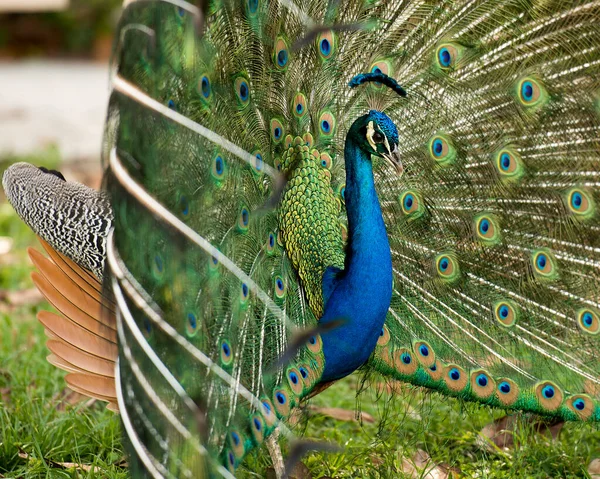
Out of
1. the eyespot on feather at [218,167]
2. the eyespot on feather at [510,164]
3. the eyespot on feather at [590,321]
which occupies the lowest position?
the eyespot on feather at [590,321]

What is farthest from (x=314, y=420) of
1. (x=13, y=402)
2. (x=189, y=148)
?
(x=189, y=148)

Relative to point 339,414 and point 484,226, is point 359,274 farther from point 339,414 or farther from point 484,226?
point 339,414

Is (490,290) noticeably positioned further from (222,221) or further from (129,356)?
(129,356)

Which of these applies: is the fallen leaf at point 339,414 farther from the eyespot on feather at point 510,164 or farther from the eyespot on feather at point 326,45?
the eyespot on feather at point 326,45

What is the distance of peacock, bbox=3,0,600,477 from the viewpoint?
1439 millimetres

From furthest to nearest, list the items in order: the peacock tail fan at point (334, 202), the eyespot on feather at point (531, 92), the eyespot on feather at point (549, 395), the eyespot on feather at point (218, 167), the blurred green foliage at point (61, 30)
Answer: the blurred green foliage at point (61, 30) < the eyespot on feather at point (549, 395) < the eyespot on feather at point (531, 92) < the eyespot on feather at point (218, 167) < the peacock tail fan at point (334, 202)

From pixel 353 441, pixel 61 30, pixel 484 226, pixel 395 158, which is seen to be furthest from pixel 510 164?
pixel 61 30

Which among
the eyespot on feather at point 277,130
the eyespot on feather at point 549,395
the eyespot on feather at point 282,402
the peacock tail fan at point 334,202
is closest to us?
the peacock tail fan at point 334,202

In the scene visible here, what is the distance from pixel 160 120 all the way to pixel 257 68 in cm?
49

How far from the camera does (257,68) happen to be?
6.13ft

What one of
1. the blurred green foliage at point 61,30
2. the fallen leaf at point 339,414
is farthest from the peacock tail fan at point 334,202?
the blurred green foliage at point 61,30

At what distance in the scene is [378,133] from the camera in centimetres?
190

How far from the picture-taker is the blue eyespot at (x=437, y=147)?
215cm

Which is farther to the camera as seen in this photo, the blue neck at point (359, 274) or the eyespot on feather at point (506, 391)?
the eyespot on feather at point (506, 391)
